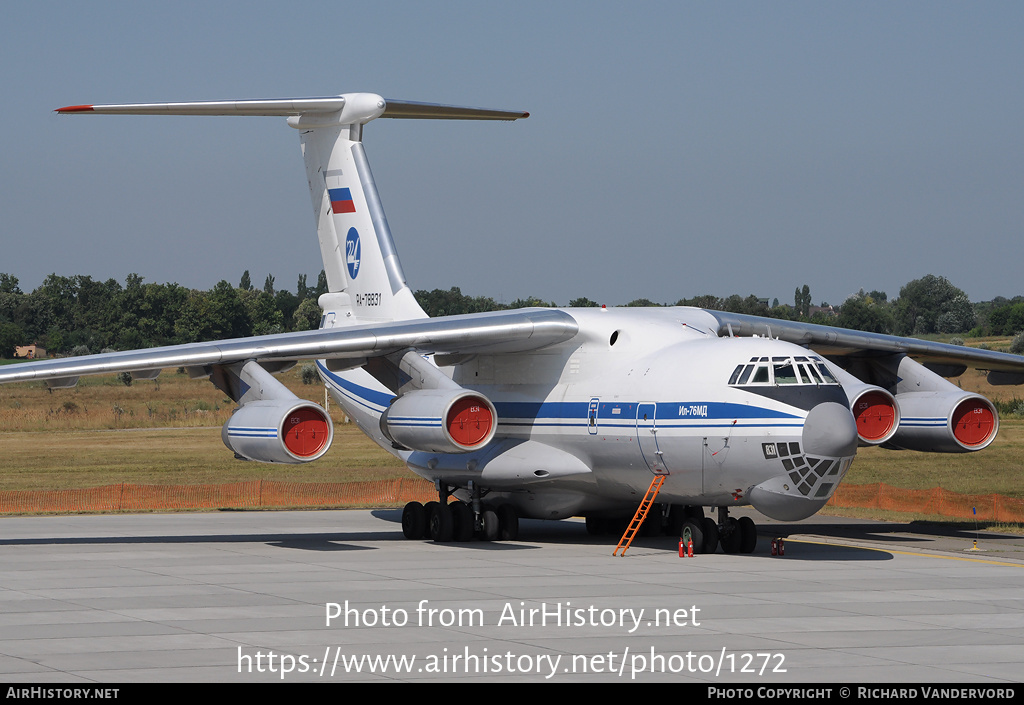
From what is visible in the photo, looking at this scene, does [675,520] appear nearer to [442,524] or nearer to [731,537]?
[731,537]

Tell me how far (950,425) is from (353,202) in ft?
33.4

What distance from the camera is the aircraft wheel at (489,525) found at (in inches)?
759

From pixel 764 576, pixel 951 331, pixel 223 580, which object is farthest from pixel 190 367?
pixel 951 331

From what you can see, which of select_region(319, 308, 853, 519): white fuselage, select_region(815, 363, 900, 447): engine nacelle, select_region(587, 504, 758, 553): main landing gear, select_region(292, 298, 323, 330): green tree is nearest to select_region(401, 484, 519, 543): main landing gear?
select_region(319, 308, 853, 519): white fuselage

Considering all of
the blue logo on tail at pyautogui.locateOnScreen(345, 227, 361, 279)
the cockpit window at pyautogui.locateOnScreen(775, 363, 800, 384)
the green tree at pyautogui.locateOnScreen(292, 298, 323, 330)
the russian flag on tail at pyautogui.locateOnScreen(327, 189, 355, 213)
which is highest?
the green tree at pyautogui.locateOnScreen(292, 298, 323, 330)

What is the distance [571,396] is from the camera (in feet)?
60.3

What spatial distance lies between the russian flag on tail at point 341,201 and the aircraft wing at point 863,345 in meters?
6.40

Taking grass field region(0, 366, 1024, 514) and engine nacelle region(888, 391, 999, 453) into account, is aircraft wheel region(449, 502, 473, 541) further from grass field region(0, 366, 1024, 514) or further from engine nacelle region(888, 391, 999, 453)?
grass field region(0, 366, 1024, 514)

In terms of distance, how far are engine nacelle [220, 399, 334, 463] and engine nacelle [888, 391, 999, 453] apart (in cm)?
866

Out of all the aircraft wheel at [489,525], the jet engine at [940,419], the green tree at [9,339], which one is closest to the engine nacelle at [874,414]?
the jet engine at [940,419]

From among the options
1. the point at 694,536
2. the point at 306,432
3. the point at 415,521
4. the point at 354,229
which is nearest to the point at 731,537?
the point at 694,536

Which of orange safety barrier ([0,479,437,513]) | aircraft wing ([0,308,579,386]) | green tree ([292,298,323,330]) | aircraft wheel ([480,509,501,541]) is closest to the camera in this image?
aircraft wing ([0,308,579,386])

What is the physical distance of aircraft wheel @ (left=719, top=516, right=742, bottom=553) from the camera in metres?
17.5

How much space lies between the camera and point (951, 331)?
97.9 meters
